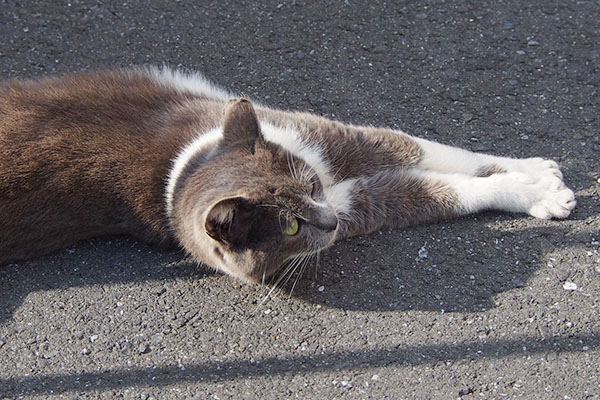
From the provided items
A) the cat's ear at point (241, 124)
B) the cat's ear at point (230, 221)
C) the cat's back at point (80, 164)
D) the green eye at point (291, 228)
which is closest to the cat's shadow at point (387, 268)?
the cat's back at point (80, 164)

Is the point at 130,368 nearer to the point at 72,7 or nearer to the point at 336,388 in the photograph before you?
the point at 336,388

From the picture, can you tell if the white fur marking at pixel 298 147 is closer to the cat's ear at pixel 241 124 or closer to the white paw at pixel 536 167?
the cat's ear at pixel 241 124

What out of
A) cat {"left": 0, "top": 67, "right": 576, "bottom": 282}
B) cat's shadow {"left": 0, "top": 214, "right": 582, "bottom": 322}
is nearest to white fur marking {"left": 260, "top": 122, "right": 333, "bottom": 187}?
cat {"left": 0, "top": 67, "right": 576, "bottom": 282}

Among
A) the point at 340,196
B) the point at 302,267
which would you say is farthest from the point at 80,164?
the point at 340,196

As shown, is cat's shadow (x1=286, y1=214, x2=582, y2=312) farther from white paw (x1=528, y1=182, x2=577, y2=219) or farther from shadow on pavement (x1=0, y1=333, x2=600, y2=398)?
shadow on pavement (x1=0, y1=333, x2=600, y2=398)

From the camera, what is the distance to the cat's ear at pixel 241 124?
3.31 metres

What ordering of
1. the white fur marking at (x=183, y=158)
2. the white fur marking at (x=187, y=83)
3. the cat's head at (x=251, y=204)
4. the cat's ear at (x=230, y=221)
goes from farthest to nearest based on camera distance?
the white fur marking at (x=187, y=83) → the white fur marking at (x=183, y=158) → the cat's head at (x=251, y=204) → the cat's ear at (x=230, y=221)

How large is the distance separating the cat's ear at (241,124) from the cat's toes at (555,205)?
4.94ft

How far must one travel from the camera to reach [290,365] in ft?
10.1

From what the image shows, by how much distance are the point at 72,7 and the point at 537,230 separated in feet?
12.4

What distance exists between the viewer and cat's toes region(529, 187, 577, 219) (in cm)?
354

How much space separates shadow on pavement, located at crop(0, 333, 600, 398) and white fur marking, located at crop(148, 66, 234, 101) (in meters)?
1.75

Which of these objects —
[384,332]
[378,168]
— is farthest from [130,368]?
[378,168]

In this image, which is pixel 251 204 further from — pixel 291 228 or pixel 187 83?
pixel 187 83
